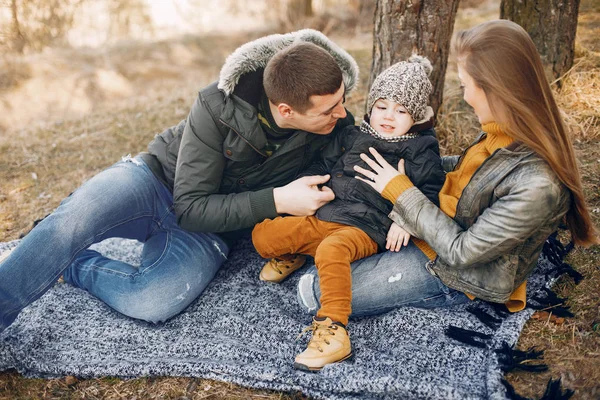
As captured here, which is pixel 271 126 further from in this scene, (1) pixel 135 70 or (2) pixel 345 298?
(1) pixel 135 70

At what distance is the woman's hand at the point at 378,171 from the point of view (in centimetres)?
249

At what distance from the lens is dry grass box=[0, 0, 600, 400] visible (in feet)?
7.57

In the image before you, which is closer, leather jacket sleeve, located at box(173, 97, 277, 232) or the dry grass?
the dry grass

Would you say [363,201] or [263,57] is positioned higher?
[263,57]

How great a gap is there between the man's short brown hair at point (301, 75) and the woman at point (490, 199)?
0.43 m

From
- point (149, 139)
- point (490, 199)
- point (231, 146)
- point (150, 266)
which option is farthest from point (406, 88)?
point (149, 139)

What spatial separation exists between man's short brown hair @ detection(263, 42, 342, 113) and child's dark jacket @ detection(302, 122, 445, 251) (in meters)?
0.38

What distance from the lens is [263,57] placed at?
277 centimetres

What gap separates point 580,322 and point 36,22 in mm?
9604

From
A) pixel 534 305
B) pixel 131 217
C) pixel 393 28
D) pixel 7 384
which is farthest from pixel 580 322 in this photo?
pixel 7 384

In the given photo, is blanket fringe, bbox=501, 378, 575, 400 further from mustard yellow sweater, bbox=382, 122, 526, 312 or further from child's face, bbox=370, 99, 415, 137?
child's face, bbox=370, 99, 415, 137

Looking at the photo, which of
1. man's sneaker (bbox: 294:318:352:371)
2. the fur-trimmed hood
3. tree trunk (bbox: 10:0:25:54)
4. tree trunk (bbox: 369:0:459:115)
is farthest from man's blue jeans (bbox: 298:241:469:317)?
tree trunk (bbox: 10:0:25:54)

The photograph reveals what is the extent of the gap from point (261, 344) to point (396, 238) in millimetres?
865

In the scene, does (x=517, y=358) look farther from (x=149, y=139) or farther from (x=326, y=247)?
(x=149, y=139)
